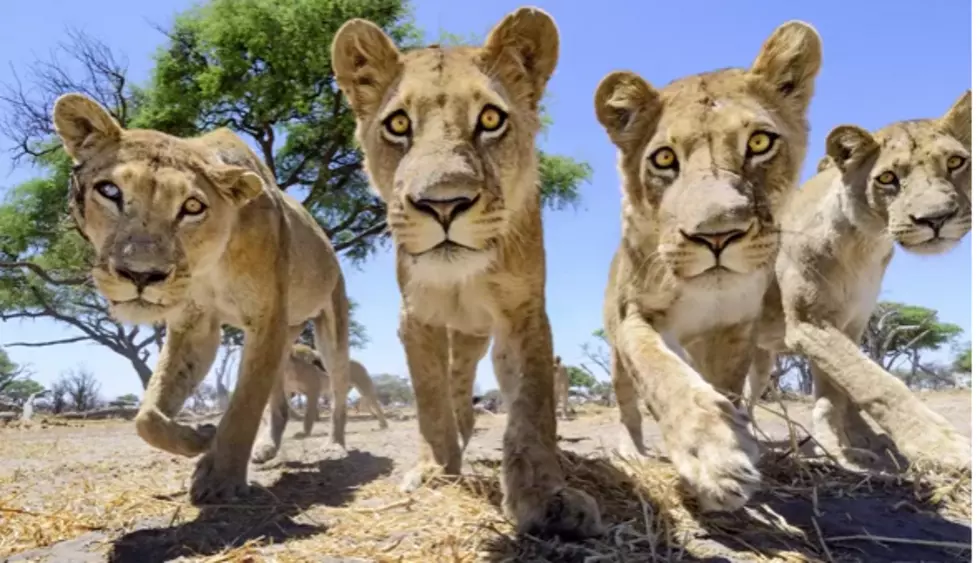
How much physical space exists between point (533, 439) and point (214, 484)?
144 centimetres

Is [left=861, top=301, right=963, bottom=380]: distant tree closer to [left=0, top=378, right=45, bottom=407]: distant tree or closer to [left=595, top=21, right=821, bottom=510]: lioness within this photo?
[left=595, top=21, right=821, bottom=510]: lioness

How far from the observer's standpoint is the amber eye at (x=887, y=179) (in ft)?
14.1

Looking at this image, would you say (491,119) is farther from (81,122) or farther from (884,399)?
(884,399)

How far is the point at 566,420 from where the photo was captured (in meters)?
10.9

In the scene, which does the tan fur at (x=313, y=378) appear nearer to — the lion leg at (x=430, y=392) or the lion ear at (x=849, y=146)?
the lion leg at (x=430, y=392)

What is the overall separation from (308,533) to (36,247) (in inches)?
645

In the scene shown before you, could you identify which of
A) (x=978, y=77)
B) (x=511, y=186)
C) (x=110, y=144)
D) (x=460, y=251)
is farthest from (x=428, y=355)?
(x=978, y=77)

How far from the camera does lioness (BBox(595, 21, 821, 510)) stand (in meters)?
2.37

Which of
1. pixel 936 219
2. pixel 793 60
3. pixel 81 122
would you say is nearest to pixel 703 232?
pixel 793 60

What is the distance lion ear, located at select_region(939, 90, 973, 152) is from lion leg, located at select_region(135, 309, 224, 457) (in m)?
3.61

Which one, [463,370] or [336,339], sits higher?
[336,339]

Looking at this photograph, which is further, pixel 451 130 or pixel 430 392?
pixel 430 392

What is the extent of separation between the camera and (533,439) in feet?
9.73

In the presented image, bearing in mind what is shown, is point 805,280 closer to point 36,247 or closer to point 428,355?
point 428,355
